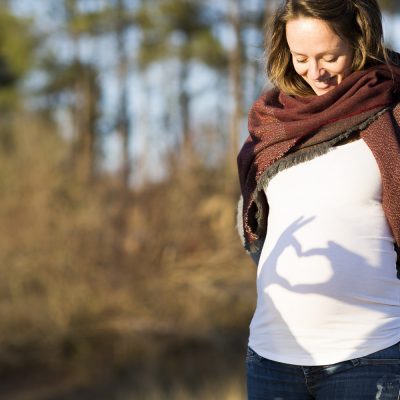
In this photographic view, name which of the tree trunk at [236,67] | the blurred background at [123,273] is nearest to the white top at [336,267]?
the blurred background at [123,273]

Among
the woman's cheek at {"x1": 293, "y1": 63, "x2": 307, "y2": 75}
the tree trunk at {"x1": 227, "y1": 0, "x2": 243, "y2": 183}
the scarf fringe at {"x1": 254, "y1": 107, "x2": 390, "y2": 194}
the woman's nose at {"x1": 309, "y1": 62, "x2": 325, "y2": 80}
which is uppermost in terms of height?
the tree trunk at {"x1": 227, "y1": 0, "x2": 243, "y2": 183}

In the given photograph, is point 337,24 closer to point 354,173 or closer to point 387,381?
point 354,173

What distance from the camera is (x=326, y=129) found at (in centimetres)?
190

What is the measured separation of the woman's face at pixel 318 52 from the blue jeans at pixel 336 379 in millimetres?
668

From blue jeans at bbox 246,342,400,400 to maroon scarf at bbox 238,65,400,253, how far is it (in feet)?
0.98

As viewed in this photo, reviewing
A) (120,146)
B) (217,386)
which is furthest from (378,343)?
(120,146)

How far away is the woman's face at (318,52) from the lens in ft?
6.15

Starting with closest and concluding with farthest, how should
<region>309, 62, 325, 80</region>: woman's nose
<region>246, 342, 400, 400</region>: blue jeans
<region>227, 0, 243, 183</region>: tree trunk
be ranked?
<region>246, 342, 400, 400</region>: blue jeans → <region>309, 62, 325, 80</region>: woman's nose → <region>227, 0, 243, 183</region>: tree trunk

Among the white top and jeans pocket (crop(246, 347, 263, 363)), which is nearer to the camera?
the white top

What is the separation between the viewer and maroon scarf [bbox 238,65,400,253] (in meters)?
1.80

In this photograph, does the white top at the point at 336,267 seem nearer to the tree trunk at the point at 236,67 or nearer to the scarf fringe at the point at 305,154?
the scarf fringe at the point at 305,154

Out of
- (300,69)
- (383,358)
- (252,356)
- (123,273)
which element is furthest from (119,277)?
(383,358)

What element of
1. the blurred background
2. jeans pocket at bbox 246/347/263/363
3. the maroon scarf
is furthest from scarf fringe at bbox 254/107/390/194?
the blurred background

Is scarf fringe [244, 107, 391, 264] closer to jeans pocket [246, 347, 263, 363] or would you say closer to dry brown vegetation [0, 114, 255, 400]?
jeans pocket [246, 347, 263, 363]
